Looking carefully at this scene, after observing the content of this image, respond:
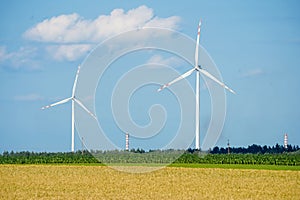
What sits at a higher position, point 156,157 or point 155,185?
point 156,157

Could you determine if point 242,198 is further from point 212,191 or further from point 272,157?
point 272,157

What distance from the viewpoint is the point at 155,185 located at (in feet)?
162

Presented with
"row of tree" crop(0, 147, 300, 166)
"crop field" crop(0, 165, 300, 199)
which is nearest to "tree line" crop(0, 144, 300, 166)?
"row of tree" crop(0, 147, 300, 166)

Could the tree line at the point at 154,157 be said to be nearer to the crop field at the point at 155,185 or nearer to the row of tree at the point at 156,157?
the row of tree at the point at 156,157

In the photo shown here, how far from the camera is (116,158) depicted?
284ft

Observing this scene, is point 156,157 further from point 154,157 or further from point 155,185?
point 155,185

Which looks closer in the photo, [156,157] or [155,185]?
[155,185]

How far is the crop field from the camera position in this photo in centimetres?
4256

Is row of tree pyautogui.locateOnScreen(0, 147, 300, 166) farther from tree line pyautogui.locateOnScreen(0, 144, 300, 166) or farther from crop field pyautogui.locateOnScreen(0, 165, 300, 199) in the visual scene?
crop field pyautogui.locateOnScreen(0, 165, 300, 199)

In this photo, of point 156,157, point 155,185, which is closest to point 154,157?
point 156,157

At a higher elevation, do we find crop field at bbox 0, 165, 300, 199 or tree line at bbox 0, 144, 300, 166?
tree line at bbox 0, 144, 300, 166

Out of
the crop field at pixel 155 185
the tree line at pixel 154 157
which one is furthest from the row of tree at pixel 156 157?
the crop field at pixel 155 185

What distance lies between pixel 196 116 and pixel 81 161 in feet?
60.2

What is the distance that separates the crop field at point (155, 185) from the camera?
1676 inches
